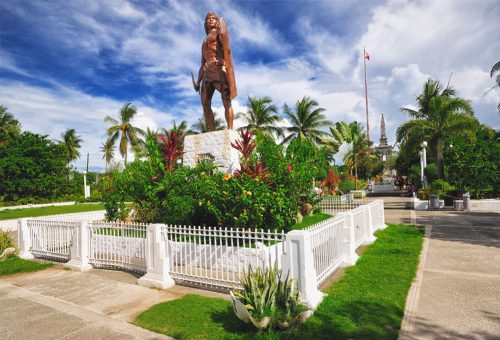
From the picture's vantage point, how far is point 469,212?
1634 centimetres

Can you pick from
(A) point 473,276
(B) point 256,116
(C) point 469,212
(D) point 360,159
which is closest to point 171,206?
(A) point 473,276

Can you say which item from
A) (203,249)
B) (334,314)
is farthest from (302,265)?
(203,249)

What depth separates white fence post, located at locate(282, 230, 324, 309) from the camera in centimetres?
450

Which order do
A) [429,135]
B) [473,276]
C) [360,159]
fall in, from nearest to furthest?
1. [473,276]
2. [429,135]
3. [360,159]

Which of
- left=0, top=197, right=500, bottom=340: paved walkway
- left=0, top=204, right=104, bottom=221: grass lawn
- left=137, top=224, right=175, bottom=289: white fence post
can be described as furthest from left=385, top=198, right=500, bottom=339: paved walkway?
left=0, top=204, right=104, bottom=221: grass lawn

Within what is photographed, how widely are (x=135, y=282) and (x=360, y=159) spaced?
134 feet

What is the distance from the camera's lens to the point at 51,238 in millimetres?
8547

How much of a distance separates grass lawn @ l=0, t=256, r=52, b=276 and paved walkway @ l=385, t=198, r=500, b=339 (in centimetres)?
841

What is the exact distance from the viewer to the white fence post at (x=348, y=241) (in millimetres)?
6805

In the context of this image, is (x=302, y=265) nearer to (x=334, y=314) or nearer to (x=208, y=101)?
(x=334, y=314)

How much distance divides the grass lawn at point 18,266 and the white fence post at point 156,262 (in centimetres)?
362

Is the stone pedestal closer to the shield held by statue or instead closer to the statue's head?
the shield held by statue

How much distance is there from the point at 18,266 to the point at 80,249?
1945 millimetres

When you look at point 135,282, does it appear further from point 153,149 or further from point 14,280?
point 153,149
